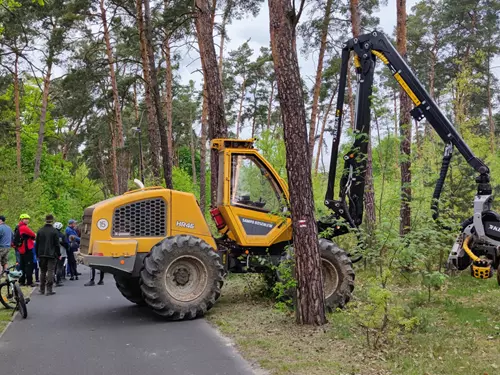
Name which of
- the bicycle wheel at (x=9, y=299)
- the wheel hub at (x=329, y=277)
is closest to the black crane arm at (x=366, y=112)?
the wheel hub at (x=329, y=277)

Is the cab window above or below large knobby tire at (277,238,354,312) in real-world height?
above

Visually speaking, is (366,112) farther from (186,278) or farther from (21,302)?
(21,302)

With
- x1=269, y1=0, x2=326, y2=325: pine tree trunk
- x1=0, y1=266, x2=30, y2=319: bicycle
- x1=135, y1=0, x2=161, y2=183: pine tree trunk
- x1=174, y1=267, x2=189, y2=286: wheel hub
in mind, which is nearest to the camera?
x1=269, y1=0, x2=326, y2=325: pine tree trunk

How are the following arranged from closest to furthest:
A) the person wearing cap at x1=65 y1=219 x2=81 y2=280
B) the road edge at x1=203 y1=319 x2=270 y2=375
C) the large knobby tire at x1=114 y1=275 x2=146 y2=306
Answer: the road edge at x1=203 y1=319 x2=270 y2=375 → the large knobby tire at x1=114 y1=275 x2=146 y2=306 → the person wearing cap at x1=65 y1=219 x2=81 y2=280

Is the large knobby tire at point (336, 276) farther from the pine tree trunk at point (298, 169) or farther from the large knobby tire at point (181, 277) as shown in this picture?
the pine tree trunk at point (298, 169)

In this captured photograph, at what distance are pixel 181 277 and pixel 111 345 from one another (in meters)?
2.02

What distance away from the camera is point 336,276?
8734mm

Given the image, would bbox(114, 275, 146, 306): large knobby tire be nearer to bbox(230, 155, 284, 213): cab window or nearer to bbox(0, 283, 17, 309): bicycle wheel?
bbox(0, 283, 17, 309): bicycle wheel

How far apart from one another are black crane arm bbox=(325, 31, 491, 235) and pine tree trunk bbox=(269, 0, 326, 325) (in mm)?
2009

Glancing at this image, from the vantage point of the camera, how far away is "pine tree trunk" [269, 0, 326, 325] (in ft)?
23.4

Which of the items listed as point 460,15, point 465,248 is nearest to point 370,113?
point 465,248

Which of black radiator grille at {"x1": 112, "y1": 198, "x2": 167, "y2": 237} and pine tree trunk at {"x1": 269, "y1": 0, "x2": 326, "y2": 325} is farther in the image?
black radiator grille at {"x1": 112, "y1": 198, "x2": 167, "y2": 237}

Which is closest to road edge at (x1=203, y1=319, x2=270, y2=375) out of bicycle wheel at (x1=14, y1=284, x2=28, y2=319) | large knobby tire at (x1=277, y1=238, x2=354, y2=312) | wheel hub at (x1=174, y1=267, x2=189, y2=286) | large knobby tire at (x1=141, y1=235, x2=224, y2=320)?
large knobby tire at (x1=141, y1=235, x2=224, y2=320)

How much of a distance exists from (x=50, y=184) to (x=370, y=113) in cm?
3757
